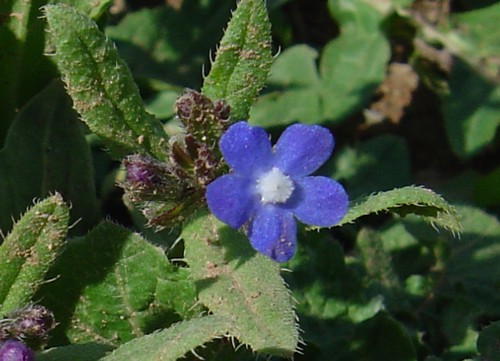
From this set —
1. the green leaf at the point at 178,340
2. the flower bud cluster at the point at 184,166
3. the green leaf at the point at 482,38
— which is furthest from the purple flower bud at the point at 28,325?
the green leaf at the point at 482,38

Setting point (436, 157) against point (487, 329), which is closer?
point (487, 329)

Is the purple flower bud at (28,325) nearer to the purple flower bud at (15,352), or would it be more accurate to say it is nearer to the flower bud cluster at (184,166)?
the purple flower bud at (15,352)

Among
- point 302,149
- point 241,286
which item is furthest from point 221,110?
point 241,286

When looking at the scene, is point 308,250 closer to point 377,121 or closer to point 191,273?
point 191,273

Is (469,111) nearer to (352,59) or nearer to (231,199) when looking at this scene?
(352,59)

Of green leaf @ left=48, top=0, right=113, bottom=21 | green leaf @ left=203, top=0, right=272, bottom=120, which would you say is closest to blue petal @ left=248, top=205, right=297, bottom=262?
green leaf @ left=203, top=0, right=272, bottom=120

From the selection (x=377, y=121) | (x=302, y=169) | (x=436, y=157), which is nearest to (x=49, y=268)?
(x=302, y=169)
